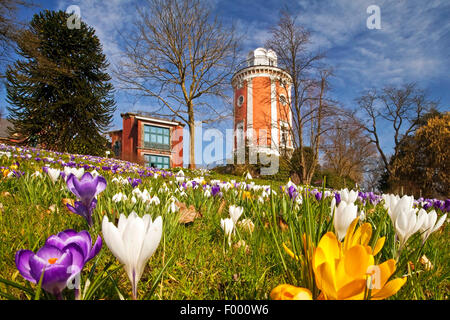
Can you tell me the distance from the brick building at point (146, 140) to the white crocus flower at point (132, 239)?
27868mm

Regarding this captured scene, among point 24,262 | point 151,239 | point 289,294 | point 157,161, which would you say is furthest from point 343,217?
point 157,161

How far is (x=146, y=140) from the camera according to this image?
28.8 meters

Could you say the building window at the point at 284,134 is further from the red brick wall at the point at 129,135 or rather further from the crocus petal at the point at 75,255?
the red brick wall at the point at 129,135

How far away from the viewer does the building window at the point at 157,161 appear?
2885cm

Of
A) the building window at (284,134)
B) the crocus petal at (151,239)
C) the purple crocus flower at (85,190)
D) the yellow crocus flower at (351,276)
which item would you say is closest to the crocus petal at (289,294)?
the yellow crocus flower at (351,276)

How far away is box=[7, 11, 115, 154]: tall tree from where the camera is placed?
57.4 feet

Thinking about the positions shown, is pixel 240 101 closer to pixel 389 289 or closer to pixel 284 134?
pixel 284 134

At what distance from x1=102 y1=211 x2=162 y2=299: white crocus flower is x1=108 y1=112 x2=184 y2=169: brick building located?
91.4ft

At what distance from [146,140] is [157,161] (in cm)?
285

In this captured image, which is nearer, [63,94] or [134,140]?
[63,94]

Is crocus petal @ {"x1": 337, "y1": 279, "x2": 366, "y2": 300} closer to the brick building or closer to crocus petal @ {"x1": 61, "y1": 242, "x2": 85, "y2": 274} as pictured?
crocus petal @ {"x1": 61, "y1": 242, "x2": 85, "y2": 274}
